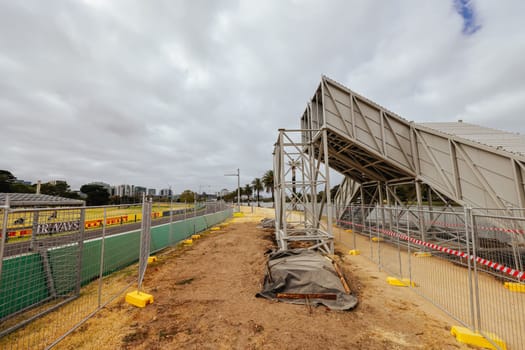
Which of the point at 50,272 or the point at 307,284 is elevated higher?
the point at 50,272

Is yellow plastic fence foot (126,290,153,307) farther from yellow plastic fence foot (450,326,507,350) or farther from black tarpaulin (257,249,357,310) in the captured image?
yellow plastic fence foot (450,326,507,350)

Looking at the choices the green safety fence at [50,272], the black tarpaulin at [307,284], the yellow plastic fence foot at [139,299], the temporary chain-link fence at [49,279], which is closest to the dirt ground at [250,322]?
the yellow plastic fence foot at [139,299]

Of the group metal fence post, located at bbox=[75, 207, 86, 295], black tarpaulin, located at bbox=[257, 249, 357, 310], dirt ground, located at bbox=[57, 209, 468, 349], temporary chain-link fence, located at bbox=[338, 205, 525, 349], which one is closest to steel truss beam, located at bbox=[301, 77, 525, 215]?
temporary chain-link fence, located at bbox=[338, 205, 525, 349]

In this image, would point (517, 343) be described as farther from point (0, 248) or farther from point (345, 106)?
point (345, 106)

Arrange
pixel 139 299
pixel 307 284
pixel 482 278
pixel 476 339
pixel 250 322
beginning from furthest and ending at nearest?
Answer: pixel 482 278 → pixel 307 284 → pixel 139 299 → pixel 250 322 → pixel 476 339

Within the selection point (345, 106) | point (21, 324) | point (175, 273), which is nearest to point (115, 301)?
point (21, 324)

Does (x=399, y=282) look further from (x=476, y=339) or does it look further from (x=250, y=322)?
(x=250, y=322)

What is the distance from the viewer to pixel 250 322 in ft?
14.4

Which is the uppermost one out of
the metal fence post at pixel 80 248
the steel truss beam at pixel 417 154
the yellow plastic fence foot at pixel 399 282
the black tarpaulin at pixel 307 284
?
the steel truss beam at pixel 417 154

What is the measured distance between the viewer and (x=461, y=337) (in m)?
3.89

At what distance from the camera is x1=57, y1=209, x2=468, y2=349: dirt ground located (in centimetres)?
377

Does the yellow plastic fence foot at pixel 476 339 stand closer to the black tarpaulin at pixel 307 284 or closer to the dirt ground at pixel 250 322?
the dirt ground at pixel 250 322

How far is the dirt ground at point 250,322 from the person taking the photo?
3.77 m

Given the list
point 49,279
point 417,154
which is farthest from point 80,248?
point 417,154
